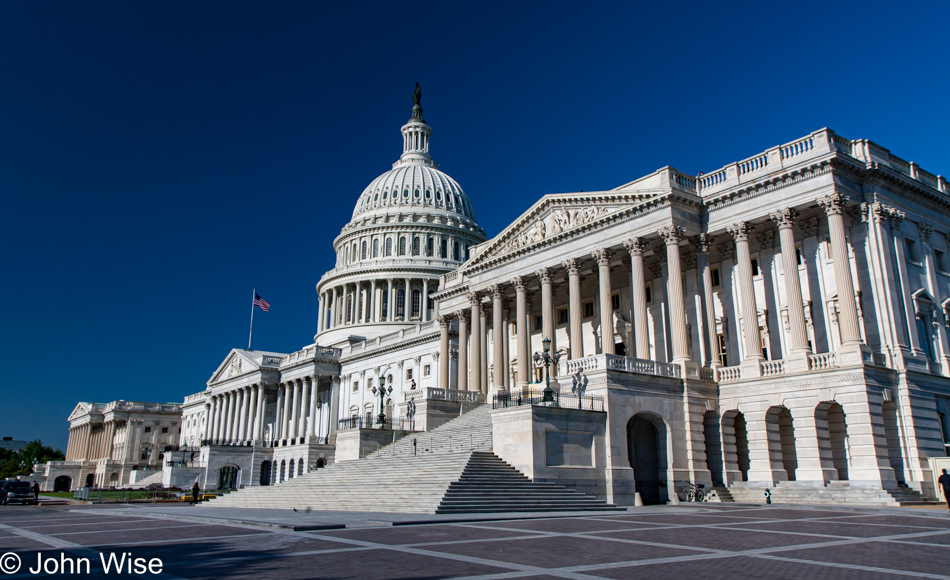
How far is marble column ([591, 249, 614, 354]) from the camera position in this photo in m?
44.7

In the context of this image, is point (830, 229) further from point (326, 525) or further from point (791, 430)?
point (326, 525)

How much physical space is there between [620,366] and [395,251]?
86.8 metres

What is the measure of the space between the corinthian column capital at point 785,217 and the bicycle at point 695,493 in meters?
14.2

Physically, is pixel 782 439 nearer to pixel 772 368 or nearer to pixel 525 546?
pixel 772 368

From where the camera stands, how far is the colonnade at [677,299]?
37156 millimetres

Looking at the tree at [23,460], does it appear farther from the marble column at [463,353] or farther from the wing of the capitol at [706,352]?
the wing of the capitol at [706,352]

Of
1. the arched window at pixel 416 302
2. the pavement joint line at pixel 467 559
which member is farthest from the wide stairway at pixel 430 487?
the arched window at pixel 416 302

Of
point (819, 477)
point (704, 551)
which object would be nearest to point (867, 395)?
point (819, 477)

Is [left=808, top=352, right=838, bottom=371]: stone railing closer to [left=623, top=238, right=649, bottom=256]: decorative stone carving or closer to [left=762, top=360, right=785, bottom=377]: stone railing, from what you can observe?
[left=762, top=360, right=785, bottom=377]: stone railing

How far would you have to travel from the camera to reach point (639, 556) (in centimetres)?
1488

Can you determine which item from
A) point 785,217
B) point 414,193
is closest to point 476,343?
point 785,217

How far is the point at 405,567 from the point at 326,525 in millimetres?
9004

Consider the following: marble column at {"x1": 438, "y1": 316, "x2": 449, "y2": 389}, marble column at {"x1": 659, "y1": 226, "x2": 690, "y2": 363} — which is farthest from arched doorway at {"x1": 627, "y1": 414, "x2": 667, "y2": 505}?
marble column at {"x1": 438, "y1": 316, "x2": 449, "y2": 389}

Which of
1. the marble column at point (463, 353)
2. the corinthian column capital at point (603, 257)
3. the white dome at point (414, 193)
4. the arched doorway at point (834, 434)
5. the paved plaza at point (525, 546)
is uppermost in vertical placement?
the white dome at point (414, 193)
